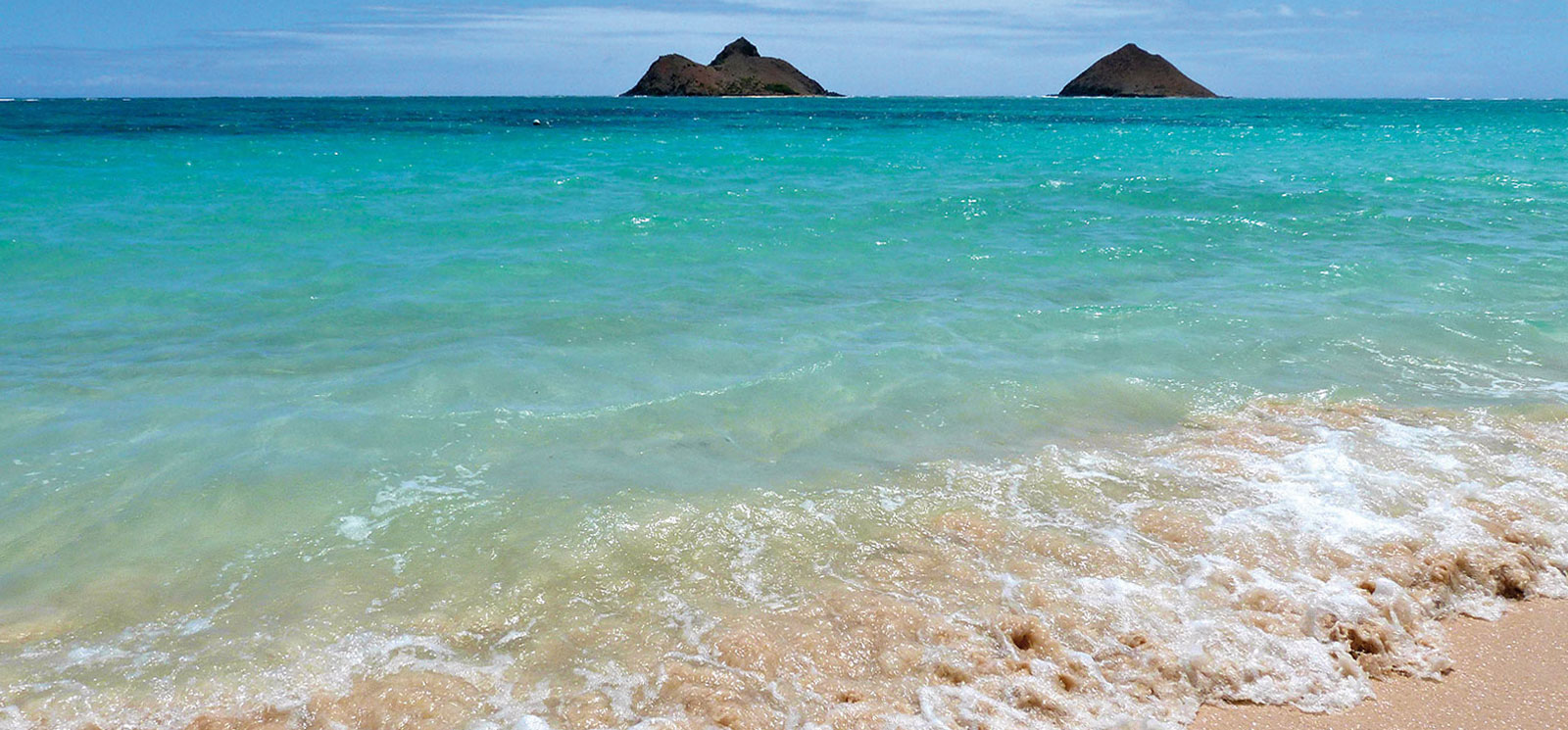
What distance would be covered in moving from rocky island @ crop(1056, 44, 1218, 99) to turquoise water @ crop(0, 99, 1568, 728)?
16391 centimetres

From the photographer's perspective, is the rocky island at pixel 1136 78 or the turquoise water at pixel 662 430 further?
the rocky island at pixel 1136 78

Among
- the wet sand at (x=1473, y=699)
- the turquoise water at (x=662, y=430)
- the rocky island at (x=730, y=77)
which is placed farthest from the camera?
the rocky island at (x=730, y=77)

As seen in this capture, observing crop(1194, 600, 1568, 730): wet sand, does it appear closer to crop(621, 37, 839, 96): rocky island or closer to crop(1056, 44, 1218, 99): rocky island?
crop(621, 37, 839, 96): rocky island

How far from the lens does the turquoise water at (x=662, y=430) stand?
393cm

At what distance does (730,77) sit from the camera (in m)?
166

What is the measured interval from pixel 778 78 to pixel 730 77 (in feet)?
38.5

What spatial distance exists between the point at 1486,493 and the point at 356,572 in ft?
19.2

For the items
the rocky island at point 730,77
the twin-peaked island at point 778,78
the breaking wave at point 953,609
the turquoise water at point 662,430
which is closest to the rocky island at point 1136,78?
the twin-peaked island at point 778,78

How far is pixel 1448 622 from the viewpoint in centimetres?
404

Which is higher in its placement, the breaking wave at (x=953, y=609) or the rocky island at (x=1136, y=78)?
the rocky island at (x=1136, y=78)

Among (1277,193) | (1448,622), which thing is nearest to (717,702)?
(1448,622)

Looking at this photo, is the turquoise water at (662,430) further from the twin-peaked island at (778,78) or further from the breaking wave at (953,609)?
the twin-peaked island at (778,78)

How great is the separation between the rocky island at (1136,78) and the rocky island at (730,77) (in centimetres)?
5403

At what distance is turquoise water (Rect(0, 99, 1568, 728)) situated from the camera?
12.9 ft
